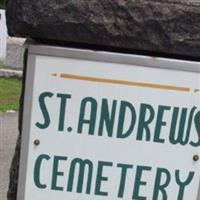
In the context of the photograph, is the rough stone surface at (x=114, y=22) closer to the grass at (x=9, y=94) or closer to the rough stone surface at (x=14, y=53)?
the grass at (x=9, y=94)

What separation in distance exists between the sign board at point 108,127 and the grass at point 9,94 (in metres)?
8.46

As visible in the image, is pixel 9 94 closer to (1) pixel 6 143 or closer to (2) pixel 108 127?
(1) pixel 6 143

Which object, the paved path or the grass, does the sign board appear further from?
the grass

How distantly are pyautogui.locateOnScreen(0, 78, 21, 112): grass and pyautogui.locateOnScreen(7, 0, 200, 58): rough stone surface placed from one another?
27.9 ft

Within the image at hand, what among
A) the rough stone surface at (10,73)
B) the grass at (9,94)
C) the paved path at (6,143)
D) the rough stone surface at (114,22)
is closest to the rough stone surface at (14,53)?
the rough stone surface at (10,73)

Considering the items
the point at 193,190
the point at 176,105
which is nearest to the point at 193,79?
the point at 176,105

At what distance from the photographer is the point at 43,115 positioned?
2006mm

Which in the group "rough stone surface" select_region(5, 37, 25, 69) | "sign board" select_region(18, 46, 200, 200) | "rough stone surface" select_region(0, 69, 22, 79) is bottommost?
"rough stone surface" select_region(0, 69, 22, 79)

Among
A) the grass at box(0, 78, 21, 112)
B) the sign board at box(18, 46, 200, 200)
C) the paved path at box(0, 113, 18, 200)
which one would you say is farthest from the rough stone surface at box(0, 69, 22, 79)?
the sign board at box(18, 46, 200, 200)

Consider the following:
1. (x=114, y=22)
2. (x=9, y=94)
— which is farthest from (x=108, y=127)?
(x=9, y=94)

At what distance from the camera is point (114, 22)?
1.99 m

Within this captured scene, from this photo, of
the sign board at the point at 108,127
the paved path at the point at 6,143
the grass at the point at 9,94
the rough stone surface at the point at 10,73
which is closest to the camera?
the sign board at the point at 108,127

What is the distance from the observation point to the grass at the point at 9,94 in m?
10.7

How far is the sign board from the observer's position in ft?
6.45
